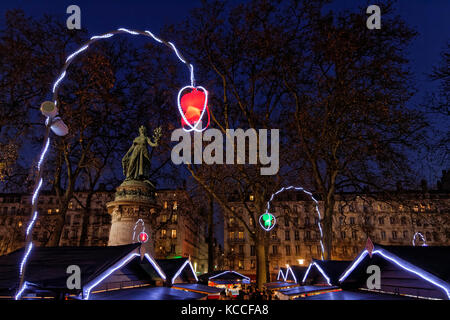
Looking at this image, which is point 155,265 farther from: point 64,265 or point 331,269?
point 331,269

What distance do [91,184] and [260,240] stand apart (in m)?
13.3

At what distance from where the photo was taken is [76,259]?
24.6 ft

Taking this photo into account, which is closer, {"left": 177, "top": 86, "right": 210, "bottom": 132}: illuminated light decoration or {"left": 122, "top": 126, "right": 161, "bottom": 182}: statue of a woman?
{"left": 177, "top": 86, "right": 210, "bottom": 132}: illuminated light decoration

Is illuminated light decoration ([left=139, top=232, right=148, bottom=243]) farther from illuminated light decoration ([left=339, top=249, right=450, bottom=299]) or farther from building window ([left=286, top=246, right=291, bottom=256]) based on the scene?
building window ([left=286, top=246, right=291, bottom=256])

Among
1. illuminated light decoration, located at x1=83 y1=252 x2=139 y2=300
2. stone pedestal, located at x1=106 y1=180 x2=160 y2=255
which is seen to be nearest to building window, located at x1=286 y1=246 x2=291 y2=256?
stone pedestal, located at x1=106 y1=180 x2=160 y2=255

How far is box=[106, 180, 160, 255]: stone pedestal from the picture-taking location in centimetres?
1384

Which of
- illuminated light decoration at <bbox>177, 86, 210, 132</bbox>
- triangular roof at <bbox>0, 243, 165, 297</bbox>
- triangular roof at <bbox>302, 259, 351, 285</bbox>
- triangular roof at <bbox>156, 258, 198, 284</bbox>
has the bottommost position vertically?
triangular roof at <bbox>302, 259, 351, 285</bbox>

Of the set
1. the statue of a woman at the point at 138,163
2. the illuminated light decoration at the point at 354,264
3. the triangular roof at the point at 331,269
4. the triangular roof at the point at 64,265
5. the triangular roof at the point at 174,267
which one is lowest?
the triangular roof at the point at 331,269

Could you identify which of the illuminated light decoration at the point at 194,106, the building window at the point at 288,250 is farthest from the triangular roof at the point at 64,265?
the building window at the point at 288,250

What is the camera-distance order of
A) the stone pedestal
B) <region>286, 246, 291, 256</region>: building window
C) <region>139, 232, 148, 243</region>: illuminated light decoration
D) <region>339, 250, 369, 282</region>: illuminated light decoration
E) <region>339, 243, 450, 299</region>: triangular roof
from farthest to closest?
1. <region>286, 246, 291, 256</region>: building window
2. the stone pedestal
3. <region>139, 232, 148, 243</region>: illuminated light decoration
4. <region>339, 250, 369, 282</region>: illuminated light decoration
5. <region>339, 243, 450, 299</region>: triangular roof

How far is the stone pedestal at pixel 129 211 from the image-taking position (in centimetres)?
1384

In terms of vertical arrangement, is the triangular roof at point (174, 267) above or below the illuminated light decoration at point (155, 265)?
below

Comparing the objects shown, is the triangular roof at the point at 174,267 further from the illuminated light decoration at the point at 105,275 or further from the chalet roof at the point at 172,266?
the illuminated light decoration at the point at 105,275
